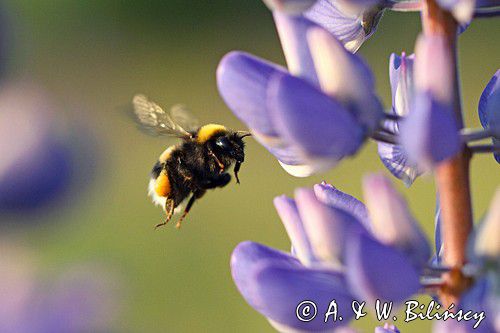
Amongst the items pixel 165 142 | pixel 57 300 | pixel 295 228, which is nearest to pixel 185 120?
pixel 57 300

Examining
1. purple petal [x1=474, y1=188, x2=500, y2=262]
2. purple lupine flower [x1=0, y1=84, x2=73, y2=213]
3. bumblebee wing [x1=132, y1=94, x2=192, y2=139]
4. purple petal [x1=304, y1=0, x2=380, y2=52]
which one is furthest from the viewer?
purple lupine flower [x1=0, y1=84, x2=73, y2=213]

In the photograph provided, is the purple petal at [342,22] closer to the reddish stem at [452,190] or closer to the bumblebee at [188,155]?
the reddish stem at [452,190]

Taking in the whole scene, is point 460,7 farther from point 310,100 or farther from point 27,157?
point 27,157

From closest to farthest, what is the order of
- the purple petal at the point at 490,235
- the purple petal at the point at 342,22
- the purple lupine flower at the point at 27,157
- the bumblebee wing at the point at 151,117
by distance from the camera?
the purple petal at the point at 490,235 → the purple petal at the point at 342,22 → the bumblebee wing at the point at 151,117 → the purple lupine flower at the point at 27,157

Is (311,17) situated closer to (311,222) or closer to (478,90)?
(311,222)

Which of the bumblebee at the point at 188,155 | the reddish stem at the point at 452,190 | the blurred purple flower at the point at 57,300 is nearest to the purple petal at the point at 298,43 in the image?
the reddish stem at the point at 452,190

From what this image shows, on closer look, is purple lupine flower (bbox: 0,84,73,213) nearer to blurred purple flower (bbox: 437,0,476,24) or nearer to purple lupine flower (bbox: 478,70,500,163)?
purple lupine flower (bbox: 478,70,500,163)

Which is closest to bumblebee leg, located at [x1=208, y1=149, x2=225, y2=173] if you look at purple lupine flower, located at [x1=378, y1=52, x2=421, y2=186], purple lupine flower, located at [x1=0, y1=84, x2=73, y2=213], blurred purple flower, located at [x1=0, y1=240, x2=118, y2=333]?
blurred purple flower, located at [x1=0, y1=240, x2=118, y2=333]

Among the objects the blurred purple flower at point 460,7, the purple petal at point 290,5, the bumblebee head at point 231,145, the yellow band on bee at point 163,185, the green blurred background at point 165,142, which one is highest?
the purple petal at point 290,5

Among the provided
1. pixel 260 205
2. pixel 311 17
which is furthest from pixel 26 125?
pixel 260 205
